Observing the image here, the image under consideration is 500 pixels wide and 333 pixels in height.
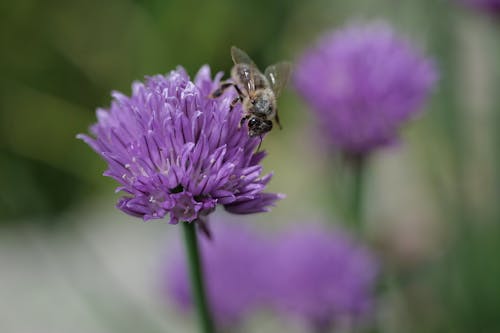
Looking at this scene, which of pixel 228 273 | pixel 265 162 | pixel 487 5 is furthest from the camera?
pixel 265 162

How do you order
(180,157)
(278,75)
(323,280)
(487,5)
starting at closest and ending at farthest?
(180,157) < (278,75) < (323,280) < (487,5)

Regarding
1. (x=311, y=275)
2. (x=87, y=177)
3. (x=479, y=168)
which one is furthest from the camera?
(x=87, y=177)

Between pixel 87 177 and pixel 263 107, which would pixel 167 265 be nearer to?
pixel 263 107

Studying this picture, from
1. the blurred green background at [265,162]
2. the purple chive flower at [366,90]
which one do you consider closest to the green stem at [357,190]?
the purple chive flower at [366,90]

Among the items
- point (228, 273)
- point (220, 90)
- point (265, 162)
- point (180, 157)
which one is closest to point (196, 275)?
point (180, 157)

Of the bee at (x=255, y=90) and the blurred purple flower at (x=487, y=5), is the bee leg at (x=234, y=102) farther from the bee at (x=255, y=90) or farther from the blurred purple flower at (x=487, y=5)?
the blurred purple flower at (x=487, y=5)

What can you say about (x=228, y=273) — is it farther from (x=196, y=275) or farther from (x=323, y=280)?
(x=196, y=275)

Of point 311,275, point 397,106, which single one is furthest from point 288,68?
point 311,275
